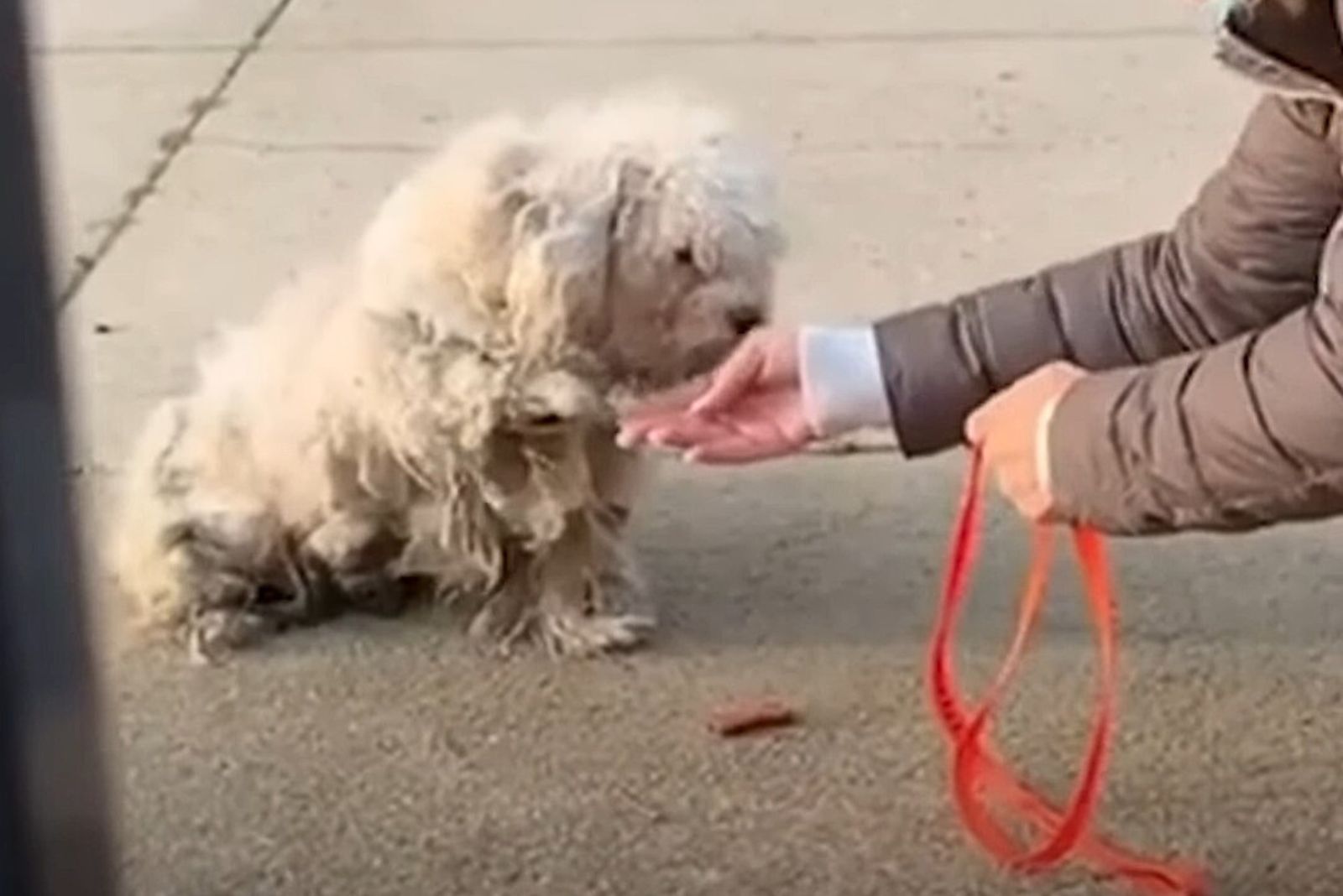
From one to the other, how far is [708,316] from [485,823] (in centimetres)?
55

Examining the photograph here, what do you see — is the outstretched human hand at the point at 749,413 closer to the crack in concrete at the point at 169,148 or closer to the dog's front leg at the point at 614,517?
the dog's front leg at the point at 614,517

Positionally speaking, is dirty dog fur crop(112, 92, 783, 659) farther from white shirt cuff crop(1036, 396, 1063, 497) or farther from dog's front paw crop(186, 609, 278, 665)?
white shirt cuff crop(1036, 396, 1063, 497)

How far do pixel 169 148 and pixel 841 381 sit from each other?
234cm

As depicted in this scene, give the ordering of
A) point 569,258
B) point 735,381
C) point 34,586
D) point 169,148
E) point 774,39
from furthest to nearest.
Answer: point 774,39
point 169,148
point 569,258
point 735,381
point 34,586

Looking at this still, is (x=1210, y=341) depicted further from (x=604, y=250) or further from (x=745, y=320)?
(x=604, y=250)

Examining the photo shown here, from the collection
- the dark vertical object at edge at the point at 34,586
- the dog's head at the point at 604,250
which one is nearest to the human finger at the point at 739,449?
the dog's head at the point at 604,250

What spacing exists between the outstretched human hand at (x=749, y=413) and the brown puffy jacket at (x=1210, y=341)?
9 cm

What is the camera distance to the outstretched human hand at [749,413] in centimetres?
297

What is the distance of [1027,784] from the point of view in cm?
309

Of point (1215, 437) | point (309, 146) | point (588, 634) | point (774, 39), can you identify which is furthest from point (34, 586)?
point (774, 39)

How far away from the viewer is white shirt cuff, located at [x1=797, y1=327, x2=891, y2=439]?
9.57 ft

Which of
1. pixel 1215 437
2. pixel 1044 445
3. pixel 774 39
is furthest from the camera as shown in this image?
pixel 774 39

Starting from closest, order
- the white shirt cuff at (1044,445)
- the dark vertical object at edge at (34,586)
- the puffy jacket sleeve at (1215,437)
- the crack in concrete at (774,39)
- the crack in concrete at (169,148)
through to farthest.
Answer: the dark vertical object at edge at (34,586), the puffy jacket sleeve at (1215,437), the white shirt cuff at (1044,445), the crack in concrete at (169,148), the crack in concrete at (774,39)

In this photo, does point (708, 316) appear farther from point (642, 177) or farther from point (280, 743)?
point (280, 743)
